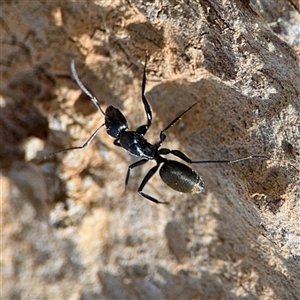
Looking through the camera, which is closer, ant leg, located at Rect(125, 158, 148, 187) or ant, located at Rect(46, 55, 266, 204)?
ant, located at Rect(46, 55, 266, 204)

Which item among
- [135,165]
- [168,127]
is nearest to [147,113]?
[168,127]

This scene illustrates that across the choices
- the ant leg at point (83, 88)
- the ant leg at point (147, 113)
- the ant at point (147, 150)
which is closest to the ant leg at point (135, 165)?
the ant at point (147, 150)

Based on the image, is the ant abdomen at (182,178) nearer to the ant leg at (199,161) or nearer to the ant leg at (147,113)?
the ant leg at (199,161)

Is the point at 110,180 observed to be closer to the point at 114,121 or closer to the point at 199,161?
the point at 114,121

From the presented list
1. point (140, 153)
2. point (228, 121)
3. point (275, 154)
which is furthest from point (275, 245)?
point (140, 153)

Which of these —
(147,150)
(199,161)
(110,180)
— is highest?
(199,161)

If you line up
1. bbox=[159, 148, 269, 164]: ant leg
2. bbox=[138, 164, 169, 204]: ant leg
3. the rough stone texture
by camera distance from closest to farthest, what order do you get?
bbox=[159, 148, 269, 164]: ant leg < the rough stone texture < bbox=[138, 164, 169, 204]: ant leg

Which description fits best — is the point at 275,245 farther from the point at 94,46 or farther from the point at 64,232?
the point at 94,46

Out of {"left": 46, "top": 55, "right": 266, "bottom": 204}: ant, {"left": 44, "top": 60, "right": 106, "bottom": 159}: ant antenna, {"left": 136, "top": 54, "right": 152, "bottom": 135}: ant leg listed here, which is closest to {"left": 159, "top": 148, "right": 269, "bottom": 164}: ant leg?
{"left": 46, "top": 55, "right": 266, "bottom": 204}: ant

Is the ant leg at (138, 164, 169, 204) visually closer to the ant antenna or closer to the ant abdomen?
the ant abdomen
